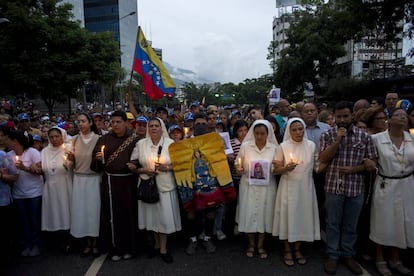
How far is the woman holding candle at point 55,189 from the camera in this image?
4.70 m

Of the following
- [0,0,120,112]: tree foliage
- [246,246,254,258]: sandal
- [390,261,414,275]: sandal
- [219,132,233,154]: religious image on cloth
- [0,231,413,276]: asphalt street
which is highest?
[0,0,120,112]: tree foliage

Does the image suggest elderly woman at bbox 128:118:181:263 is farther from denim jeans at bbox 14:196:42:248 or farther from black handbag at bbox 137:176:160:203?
denim jeans at bbox 14:196:42:248

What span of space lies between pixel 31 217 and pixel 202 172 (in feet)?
8.41

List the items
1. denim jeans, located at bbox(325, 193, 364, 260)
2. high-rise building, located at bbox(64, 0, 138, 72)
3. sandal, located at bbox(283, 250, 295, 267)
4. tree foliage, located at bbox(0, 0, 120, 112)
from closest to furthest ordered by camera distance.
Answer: denim jeans, located at bbox(325, 193, 364, 260) → sandal, located at bbox(283, 250, 295, 267) → tree foliage, located at bbox(0, 0, 120, 112) → high-rise building, located at bbox(64, 0, 138, 72)

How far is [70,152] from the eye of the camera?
460 cm

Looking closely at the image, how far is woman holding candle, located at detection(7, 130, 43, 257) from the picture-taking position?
15.4ft

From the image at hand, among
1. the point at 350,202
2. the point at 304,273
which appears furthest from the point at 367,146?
the point at 304,273

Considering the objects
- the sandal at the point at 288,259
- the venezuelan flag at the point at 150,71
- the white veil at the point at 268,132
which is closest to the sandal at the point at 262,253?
the sandal at the point at 288,259

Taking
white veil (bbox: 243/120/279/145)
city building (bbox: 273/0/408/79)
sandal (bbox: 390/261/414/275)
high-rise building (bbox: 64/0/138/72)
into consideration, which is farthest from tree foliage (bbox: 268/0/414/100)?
high-rise building (bbox: 64/0/138/72)

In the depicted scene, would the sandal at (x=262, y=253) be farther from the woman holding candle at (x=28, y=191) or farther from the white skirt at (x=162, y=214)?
the woman holding candle at (x=28, y=191)

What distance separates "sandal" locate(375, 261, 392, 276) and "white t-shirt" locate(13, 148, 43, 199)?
4.67 metres

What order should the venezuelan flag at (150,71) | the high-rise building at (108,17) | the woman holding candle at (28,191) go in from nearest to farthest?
the woman holding candle at (28,191) → the venezuelan flag at (150,71) → the high-rise building at (108,17)

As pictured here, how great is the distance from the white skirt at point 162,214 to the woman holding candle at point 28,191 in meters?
1.53

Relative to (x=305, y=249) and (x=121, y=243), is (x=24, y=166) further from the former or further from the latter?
(x=305, y=249)
